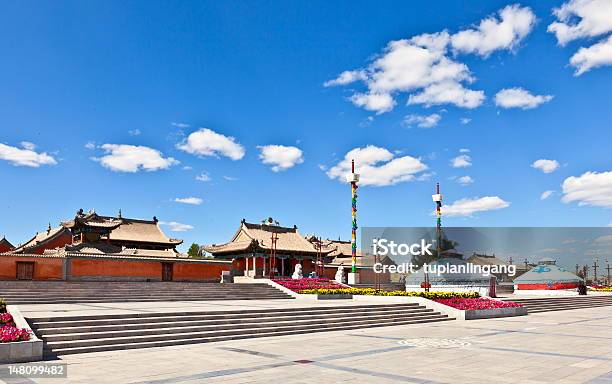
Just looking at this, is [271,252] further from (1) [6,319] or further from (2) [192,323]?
(1) [6,319]

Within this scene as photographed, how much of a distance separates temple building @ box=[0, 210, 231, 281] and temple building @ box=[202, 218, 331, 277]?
545 centimetres

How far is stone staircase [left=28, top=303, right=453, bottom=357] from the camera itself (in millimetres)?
11641

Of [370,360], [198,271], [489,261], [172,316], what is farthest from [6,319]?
[489,261]

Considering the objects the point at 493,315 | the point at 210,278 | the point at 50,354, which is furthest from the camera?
the point at 210,278

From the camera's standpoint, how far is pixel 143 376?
28.8ft

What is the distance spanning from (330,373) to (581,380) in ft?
13.4

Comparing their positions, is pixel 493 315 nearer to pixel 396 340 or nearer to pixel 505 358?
pixel 396 340

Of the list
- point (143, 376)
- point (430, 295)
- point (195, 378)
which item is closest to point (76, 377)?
point (143, 376)

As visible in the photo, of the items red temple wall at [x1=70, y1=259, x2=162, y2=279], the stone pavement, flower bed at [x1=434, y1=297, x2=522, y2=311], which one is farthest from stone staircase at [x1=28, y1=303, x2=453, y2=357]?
red temple wall at [x1=70, y1=259, x2=162, y2=279]

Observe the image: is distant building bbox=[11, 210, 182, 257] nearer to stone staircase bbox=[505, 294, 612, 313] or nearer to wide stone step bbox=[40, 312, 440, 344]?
wide stone step bbox=[40, 312, 440, 344]

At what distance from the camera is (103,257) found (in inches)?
1270

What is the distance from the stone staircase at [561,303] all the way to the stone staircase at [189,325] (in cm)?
Result: 898

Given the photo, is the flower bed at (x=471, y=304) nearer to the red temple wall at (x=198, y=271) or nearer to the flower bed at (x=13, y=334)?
the flower bed at (x=13, y=334)

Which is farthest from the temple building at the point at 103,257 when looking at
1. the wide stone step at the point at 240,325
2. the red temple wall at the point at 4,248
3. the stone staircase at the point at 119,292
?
the wide stone step at the point at 240,325
